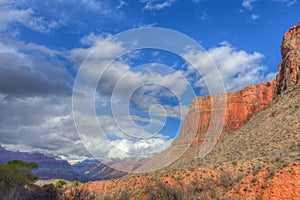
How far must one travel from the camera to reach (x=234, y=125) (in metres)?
95.2

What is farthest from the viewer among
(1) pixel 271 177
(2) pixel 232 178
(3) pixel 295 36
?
(3) pixel 295 36

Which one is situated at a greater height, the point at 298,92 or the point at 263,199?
the point at 298,92

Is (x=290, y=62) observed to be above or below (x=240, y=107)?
above

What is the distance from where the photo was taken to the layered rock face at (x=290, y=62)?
204 ft

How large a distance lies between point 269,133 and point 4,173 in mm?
41465

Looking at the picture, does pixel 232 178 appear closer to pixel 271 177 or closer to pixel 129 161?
pixel 271 177

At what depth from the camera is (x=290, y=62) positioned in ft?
214

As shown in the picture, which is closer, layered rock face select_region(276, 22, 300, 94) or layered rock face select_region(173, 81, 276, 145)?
layered rock face select_region(276, 22, 300, 94)

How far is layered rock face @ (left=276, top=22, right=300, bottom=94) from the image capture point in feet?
204

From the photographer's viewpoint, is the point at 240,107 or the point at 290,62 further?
the point at 240,107

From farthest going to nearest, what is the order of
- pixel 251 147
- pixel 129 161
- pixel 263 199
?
pixel 251 147, pixel 263 199, pixel 129 161

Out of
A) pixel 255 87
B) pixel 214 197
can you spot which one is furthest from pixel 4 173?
pixel 255 87

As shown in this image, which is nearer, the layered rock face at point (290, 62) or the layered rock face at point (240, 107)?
the layered rock face at point (290, 62)

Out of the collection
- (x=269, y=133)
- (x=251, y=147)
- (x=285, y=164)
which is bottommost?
(x=285, y=164)
